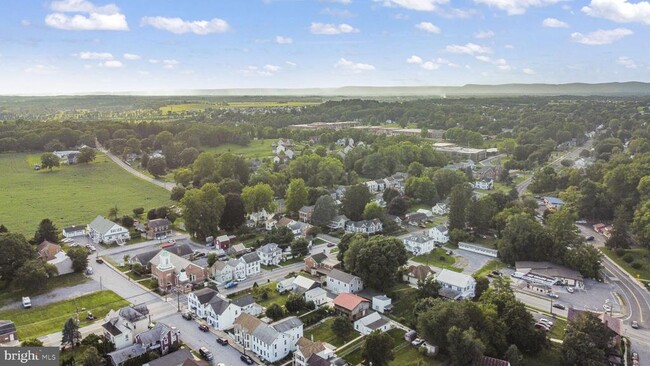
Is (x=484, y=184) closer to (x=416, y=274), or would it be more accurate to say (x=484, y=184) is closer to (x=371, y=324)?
(x=416, y=274)

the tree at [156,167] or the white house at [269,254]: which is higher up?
the tree at [156,167]

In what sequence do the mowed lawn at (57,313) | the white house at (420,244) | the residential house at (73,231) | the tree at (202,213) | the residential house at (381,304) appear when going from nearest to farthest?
the mowed lawn at (57,313)
the residential house at (381,304)
the white house at (420,244)
the tree at (202,213)
the residential house at (73,231)

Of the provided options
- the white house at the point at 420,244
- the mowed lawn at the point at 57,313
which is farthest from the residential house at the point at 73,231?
the white house at the point at 420,244

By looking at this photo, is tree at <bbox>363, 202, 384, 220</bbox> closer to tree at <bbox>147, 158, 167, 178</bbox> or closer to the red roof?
the red roof

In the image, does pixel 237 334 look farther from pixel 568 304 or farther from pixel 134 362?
pixel 568 304

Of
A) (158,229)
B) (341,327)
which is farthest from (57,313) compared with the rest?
(341,327)

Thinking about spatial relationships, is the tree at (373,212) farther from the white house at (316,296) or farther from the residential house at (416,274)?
the white house at (316,296)
